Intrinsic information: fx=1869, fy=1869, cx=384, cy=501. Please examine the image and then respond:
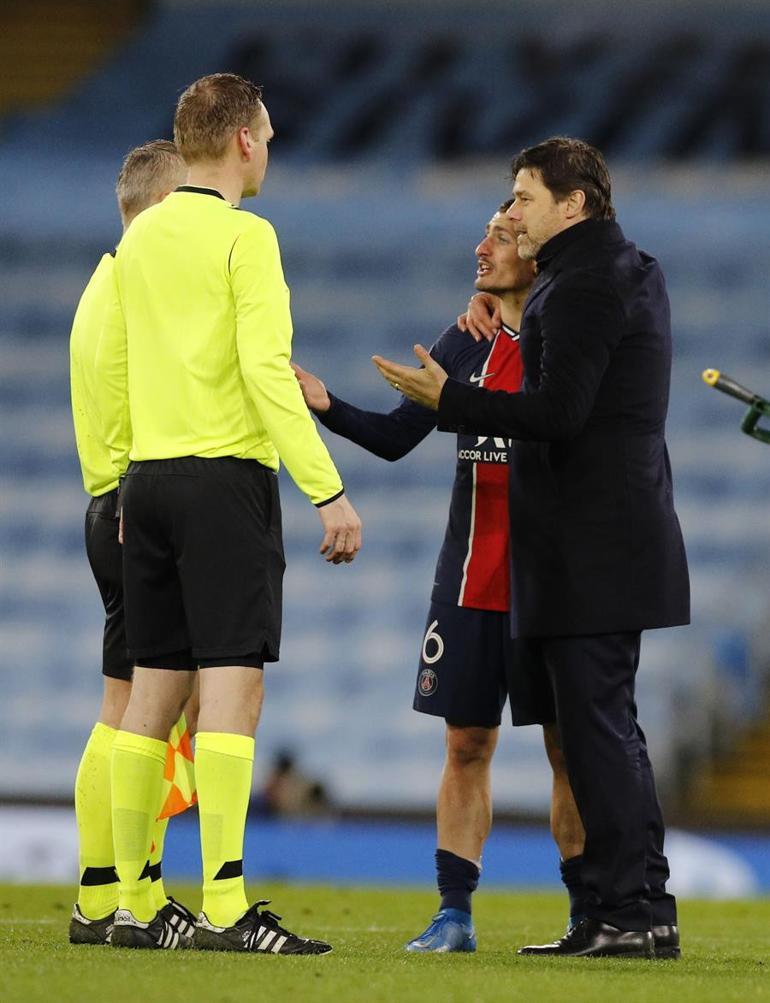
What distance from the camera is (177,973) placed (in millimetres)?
3662

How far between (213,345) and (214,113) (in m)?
0.53

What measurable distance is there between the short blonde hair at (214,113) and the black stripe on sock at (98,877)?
1741 millimetres

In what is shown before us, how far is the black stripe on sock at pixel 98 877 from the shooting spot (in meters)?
4.57

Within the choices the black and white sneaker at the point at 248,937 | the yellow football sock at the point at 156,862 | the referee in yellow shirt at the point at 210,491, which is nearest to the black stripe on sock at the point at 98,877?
the yellow football sock at the point at 156,862

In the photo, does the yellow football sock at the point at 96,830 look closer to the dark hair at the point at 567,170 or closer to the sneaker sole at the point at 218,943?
the sneaker sole at the point at 218,943

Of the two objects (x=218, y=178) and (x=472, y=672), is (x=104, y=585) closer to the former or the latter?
(x=472, y=672)

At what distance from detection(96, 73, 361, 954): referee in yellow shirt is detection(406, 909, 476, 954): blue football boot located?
488 millimetres

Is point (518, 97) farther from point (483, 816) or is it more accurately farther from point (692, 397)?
point (483, 816)

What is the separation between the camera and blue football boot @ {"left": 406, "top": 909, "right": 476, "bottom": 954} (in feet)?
15.3

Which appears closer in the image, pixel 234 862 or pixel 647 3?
pixel 234 862

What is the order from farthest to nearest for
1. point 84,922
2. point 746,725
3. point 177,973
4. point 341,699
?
point 341,699
point 746,725
point 84,922
point 177,973

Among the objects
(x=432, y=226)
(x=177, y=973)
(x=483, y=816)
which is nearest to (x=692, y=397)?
(x=432, y=226)

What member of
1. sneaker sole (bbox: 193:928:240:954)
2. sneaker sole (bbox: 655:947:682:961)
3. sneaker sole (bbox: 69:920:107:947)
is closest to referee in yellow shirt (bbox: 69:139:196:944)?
sneaker sole (bbox: 69:920:107:947)

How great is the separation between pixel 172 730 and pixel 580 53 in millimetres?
13021
